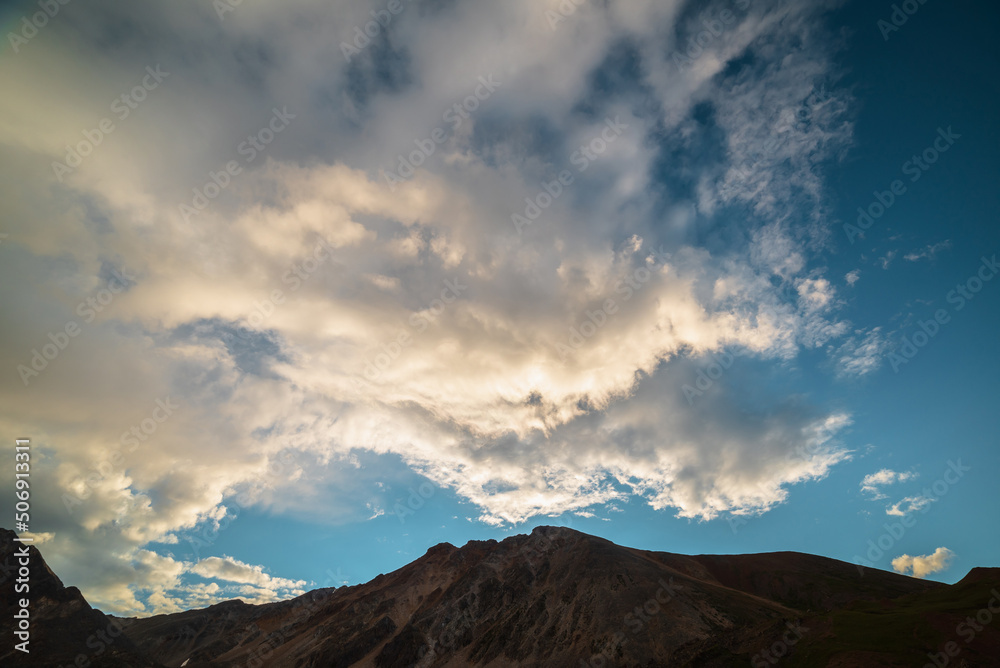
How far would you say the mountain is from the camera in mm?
48781

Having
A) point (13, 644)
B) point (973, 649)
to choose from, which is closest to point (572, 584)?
point (973, 649)

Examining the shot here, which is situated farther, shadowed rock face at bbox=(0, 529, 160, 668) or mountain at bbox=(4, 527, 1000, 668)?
shadowed rock face at bbox=(0, 529, 160, 668)

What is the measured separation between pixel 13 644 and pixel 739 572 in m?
170

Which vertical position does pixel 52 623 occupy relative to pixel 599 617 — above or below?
above

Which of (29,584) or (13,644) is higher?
(29,584)

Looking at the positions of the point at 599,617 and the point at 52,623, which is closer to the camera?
the point at 52,623

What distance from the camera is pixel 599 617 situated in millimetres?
91438

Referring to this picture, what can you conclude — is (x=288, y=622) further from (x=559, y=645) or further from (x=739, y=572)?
(x=739, y=572)

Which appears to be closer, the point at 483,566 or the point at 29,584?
the point at 29,584

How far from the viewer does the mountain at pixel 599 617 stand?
48.8m

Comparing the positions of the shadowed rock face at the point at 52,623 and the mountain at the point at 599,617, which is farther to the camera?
the shadowed rock face at the point at 52,623

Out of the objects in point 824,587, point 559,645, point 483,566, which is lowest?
point 559,645

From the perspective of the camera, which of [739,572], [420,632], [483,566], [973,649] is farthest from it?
[483,566]

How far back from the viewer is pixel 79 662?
7919 cm
